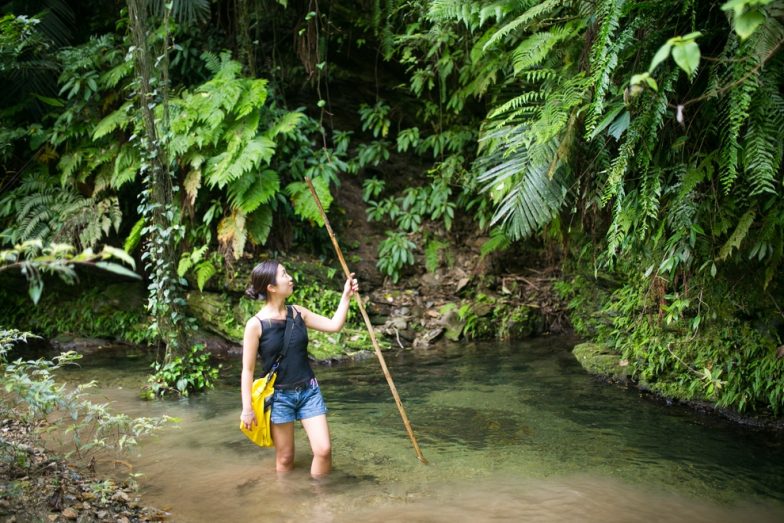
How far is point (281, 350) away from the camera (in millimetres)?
4438

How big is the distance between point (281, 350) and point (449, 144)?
19.7 feet

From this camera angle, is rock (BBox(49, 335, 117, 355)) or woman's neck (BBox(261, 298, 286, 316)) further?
rock (BBox(49, 335, 117, 355))

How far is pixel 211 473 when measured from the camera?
14.8 ft

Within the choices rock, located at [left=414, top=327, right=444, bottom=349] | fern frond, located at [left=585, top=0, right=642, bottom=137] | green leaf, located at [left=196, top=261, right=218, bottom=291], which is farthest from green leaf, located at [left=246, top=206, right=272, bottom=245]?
fern frond, located at [left=585, top=0, right=642, bottom=137]

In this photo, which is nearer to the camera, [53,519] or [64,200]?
[53,519]

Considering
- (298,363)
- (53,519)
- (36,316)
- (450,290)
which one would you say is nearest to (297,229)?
(450,290)

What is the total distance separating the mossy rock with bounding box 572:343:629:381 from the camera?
644 cm

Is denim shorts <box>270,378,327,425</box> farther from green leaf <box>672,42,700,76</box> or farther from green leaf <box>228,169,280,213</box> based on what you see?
green leaf <box>228,169,280,213</box>

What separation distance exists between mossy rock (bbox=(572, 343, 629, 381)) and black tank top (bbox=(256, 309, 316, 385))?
347 cm

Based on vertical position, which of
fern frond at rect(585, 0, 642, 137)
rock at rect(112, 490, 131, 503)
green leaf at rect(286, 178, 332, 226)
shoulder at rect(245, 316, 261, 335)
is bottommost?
rock at rect(112, 490, 131, 503)

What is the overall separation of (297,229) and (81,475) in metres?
5.55

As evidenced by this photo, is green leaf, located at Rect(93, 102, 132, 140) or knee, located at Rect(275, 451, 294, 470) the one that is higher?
green leaf, located at Rect(93, 102, 132, 140)

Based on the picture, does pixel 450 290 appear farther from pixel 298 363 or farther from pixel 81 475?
pixel 81 475

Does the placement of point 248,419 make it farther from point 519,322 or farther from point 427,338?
point 519,322
